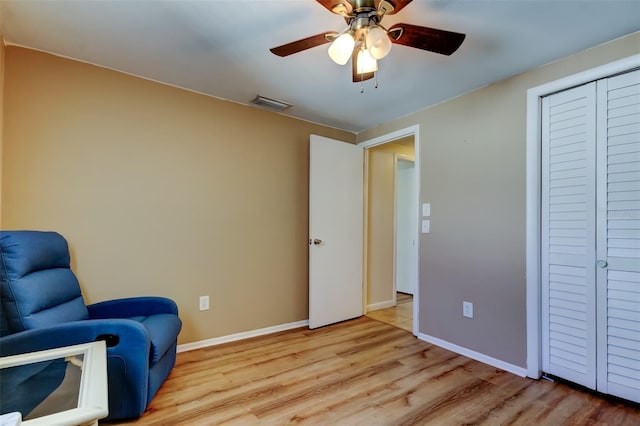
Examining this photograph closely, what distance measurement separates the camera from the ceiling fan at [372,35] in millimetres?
1365

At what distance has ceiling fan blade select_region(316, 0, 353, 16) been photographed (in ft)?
4.23

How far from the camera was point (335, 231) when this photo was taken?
3307 mm

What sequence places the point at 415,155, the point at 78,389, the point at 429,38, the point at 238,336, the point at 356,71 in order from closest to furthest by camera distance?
the point at 78,389, the point at 429,38, the point at 356,71, the point at 238,336, the point at 415,155

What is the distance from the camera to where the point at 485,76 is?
2.30m

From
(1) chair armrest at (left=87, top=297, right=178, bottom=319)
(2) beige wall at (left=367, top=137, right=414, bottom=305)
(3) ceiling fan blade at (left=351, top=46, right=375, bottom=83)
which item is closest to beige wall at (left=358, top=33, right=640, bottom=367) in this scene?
(2) beige wall at (left=367, top=137, right=414, bottom=305)

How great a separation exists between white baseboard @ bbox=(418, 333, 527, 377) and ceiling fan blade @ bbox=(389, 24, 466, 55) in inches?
86.7

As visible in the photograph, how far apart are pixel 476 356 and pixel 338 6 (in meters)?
2.62

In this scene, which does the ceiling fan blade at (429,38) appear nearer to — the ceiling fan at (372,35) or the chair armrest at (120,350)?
the ceiling fan at (372,35)

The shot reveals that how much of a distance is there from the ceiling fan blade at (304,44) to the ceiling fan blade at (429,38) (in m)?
0.31

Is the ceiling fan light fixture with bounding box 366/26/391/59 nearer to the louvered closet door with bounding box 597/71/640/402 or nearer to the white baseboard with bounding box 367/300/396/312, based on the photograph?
the louvered closet door with bounding box 597/71/640/402

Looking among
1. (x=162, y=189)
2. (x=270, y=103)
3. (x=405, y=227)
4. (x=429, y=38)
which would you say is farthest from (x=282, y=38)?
(x=405, y=227)

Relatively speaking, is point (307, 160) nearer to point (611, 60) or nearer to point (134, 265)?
point (134, 265)

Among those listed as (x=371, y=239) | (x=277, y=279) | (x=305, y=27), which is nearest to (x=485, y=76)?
(x=305, y=27)

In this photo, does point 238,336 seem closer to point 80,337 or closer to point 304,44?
point 80,337
